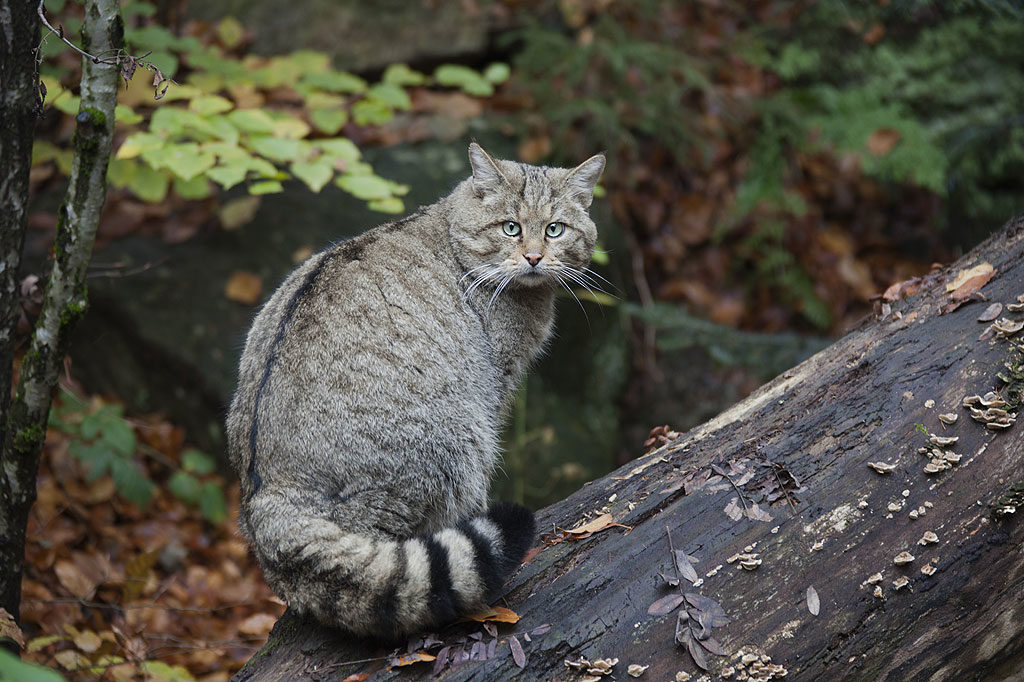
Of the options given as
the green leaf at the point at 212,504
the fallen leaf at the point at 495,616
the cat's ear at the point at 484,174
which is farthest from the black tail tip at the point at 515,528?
the green leaf at the point at 212,504

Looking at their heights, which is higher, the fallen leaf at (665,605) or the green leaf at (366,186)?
the green leaf at (366,186)

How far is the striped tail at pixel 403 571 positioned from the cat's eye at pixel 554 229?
5.33ft

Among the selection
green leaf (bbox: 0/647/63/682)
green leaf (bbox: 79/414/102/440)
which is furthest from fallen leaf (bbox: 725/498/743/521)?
green leaf (bbox: 79/414/102/440)

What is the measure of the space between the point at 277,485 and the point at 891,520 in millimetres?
2100

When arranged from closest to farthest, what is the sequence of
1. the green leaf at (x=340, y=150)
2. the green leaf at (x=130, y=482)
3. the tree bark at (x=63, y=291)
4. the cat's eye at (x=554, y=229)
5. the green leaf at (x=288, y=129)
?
the tree bark at (x=63, y=291), the cat's eye at (x=554, y=229), the green leaf at (x=340, y=150), the green leaf at (x=288, y=129), the green leaf at (x=130, y=482)

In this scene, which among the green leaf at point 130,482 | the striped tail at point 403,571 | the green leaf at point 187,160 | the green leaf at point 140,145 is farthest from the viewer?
the green leaf at point 130,482

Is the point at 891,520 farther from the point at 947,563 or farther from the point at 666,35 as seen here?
the point at 666,35

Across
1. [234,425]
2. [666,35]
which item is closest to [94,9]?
[234,425]

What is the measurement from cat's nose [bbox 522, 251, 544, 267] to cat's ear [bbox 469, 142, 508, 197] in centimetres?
40

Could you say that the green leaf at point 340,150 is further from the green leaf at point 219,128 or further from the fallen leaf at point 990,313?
the fallen leaf at point 990,313

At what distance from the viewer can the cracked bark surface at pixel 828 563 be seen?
2650 mm

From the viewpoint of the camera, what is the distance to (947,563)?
2.71 metres

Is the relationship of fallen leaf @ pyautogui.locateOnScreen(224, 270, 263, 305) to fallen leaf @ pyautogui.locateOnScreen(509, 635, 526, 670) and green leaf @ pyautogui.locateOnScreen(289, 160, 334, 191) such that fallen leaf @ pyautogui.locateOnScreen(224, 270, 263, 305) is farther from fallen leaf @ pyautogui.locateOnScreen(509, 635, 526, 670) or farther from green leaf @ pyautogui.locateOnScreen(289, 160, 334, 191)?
fallen leaf @ pyautogui.locateOnScreen(509, 635, 526, 670)

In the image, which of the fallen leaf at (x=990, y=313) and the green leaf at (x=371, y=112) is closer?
the fallen leaf at (x=990, y=313)
